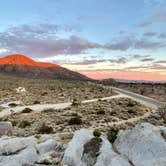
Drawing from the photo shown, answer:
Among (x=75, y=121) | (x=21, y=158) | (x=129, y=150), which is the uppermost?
(x=129, y=150)

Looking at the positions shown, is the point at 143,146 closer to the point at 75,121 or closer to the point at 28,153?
the point at 28,153

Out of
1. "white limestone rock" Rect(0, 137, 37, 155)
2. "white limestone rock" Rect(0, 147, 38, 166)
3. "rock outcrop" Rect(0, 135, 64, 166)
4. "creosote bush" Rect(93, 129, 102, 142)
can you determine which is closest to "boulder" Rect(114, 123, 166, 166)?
"creosote bush" Rect(93, 129, 102, 142)


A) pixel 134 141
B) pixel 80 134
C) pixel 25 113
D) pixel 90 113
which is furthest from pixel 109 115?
pixel 134 141

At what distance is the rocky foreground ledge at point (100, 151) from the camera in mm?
14281

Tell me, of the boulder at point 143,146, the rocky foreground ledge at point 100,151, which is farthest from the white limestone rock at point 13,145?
the boulder at point 143,146

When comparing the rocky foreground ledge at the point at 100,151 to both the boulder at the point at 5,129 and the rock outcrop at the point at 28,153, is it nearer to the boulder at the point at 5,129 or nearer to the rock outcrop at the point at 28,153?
the rock outcrop at the point at 28,153

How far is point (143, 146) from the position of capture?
14.8m

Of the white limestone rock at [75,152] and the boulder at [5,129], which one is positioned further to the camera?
the boulder at [5,129]

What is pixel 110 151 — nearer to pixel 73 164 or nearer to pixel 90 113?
pixel 73 164

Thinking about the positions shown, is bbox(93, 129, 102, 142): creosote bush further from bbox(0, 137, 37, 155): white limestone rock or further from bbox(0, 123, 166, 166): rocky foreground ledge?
bbox(0, 137, 37, 155): white limestone rock

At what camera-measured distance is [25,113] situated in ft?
125

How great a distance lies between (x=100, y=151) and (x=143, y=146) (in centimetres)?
212

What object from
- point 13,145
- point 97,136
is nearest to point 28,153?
point 13,145

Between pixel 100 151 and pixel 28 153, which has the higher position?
pixel 100 151
